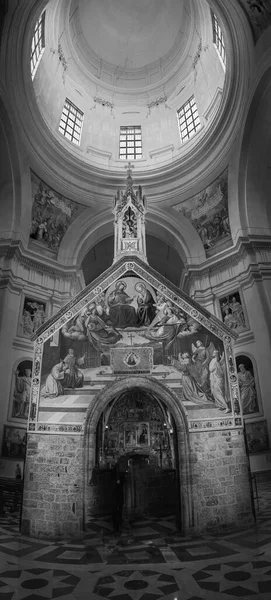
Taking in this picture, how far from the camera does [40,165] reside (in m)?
18.6

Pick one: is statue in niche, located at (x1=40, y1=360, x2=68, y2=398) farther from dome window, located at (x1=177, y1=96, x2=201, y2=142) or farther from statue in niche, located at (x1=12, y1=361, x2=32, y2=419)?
dome window, located at (x1=177, y1=96, x2=201, y2=142)

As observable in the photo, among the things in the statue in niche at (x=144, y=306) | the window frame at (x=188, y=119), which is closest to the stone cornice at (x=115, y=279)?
the statue in niche at (x=144, y=306)

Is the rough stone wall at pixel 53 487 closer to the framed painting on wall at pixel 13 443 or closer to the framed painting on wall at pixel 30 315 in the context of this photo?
the framed painting on wall at pixel 13 443

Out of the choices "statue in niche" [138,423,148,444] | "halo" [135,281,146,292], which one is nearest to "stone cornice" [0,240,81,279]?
"halo" [135,281,146,292]

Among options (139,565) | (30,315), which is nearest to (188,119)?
(30,315)

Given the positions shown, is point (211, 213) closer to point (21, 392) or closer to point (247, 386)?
point (247, 386)

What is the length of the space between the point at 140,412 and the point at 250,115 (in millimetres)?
13797

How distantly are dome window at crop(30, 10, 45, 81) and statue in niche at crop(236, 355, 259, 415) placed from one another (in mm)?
17481

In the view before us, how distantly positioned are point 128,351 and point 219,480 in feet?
14.3

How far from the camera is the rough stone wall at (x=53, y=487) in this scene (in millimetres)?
9039

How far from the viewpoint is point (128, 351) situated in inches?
430

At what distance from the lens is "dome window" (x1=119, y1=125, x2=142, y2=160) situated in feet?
76.1

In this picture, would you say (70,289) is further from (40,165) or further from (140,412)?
(140,412)

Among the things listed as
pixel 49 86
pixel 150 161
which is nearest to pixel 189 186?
pixel 150 161
